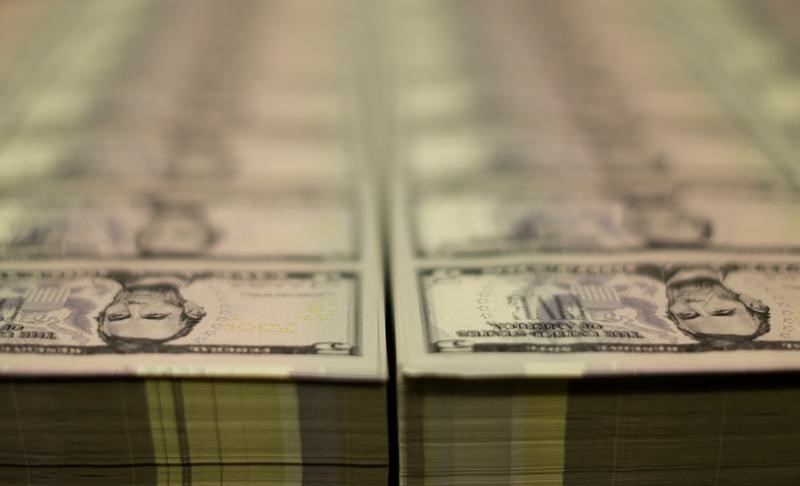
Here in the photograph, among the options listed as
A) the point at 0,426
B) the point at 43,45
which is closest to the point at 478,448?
the point at 0,426

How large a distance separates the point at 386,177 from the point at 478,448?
0.97 ft

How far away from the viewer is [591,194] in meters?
0.66

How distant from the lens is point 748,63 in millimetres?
892

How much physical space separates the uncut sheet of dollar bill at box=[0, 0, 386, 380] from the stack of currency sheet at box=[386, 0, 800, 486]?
0.17ft

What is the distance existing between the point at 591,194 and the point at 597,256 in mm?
98

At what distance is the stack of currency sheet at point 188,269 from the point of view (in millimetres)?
456

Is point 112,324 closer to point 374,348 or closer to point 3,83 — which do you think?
Answer: point 374,348

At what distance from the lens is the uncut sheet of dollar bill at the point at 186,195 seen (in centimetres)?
48

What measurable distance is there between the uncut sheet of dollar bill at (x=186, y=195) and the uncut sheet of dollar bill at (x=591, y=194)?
0.05 metres

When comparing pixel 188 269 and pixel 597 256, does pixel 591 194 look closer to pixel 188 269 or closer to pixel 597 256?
pixel 597 256

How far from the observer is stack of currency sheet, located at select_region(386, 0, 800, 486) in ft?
1.50

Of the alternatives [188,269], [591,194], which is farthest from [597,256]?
[188,269]

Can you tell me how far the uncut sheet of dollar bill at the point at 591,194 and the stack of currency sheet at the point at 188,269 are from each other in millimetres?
51

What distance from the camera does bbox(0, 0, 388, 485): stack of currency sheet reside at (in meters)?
0.46
